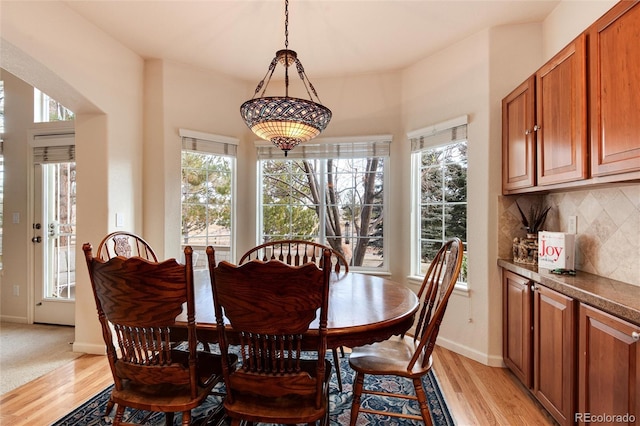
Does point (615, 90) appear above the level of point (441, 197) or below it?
above

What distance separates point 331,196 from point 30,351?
3.19 metres

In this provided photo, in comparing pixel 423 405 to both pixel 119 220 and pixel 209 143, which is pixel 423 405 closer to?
pixel 119 220

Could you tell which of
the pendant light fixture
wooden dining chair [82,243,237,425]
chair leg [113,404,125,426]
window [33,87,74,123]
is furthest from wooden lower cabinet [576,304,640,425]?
window [33,87,74,123]

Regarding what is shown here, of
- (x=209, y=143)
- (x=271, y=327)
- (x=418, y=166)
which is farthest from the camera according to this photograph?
(x=209, y=143)

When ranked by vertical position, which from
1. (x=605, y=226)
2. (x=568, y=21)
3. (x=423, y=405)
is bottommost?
(x=423, y=405)

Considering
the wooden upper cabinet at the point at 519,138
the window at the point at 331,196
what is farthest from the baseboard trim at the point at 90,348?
the wooden upper cabinet at the point at 519,138

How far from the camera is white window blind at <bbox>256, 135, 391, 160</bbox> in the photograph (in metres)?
3.60

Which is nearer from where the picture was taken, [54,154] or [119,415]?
[119,415]

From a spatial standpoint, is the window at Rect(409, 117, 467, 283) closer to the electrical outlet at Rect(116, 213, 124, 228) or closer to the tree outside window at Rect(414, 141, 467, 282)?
the tree outside window at Rect(414, 141, 467, 282)

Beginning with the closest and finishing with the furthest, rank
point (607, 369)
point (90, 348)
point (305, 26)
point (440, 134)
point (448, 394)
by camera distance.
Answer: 1. point (607, 369)
2. point (448, 394)
3. point (305, 26)
4. point (90, 348)
5. point (440, 134)

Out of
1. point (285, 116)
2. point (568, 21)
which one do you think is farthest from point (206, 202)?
point (568, 21)

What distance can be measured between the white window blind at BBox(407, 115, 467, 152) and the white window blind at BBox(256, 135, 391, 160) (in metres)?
0.32

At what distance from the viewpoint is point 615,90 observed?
4.89ft

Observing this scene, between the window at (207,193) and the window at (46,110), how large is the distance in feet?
4.64
